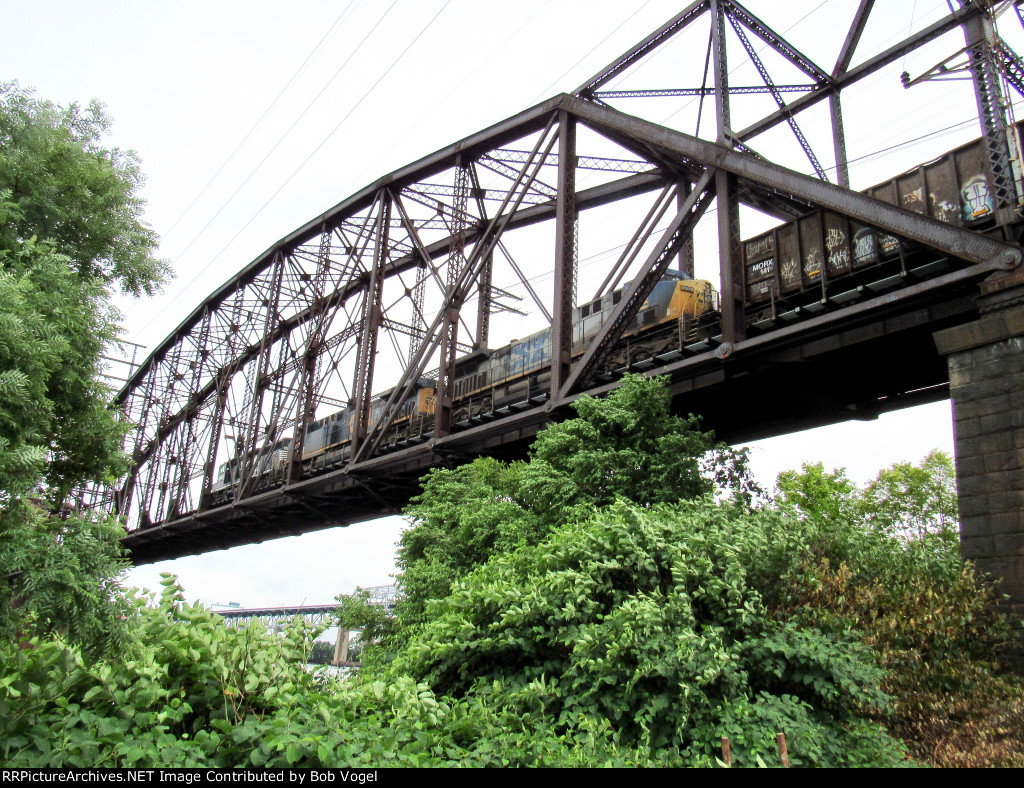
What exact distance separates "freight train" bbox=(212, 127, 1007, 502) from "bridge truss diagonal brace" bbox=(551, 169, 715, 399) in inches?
31.1

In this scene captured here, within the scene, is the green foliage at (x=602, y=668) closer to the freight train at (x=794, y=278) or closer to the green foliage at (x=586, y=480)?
the green foliage at (x=586, y=480)

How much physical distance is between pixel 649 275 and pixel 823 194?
4.86 meters

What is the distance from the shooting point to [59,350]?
7172mm

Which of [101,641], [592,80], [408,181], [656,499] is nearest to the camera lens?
[101,641]

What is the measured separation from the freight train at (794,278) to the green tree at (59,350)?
524 inches

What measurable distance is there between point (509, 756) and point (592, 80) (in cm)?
2237

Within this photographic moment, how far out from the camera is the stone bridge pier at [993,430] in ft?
36.8

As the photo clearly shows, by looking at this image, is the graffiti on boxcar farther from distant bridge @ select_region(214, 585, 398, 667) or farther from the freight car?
distant bridge @ select_region(214, 585, 398, 667)

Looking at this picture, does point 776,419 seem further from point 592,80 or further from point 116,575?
point 116,575

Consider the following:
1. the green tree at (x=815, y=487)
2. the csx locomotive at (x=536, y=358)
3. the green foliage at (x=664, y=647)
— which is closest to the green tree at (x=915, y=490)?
the green tree at (x=815, y=487)

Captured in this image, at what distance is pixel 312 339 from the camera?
3700cm

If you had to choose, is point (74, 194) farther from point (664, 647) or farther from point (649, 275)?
point (649, 275)
